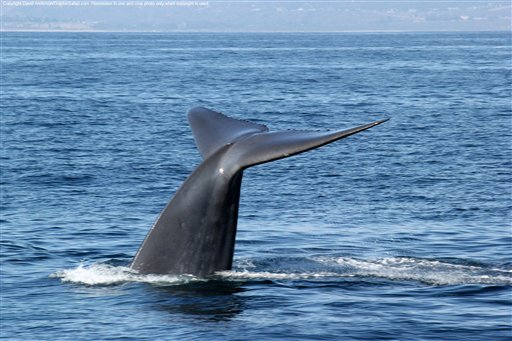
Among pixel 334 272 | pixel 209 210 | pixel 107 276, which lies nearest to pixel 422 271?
pixel 334 272

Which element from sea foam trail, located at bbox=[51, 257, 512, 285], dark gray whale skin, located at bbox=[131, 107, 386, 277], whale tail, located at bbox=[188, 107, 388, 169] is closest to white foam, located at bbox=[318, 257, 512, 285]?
sea foam trail, located at bbox=[51, 257, 512, 285]

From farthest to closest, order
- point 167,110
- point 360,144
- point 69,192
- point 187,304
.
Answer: point 167,110 → point 360,144 → point 69,192 → point 187,304

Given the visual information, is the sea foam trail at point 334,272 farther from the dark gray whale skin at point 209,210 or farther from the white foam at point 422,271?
the dark gray whale skin at point 209,210

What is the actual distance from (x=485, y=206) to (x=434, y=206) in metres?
0.77

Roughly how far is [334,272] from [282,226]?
372 cm

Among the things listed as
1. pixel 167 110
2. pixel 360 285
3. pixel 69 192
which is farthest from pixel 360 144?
pixel 360 285

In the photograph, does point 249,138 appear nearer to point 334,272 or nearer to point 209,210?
point 209,210

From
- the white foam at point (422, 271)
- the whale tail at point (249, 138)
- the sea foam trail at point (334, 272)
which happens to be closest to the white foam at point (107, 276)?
the sea foam trail at point (334, 272)

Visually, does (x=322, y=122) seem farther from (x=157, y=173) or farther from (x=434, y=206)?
(x=434, y=206)

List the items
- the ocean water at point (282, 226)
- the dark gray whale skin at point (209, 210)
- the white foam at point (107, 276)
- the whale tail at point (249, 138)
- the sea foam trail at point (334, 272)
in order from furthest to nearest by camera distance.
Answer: the sea foam trail at point (334, 272) → the white foam at point (107, 276) → the dark gray whale skin at point (209, 210) → the ocean water at point (282, 226) → the whale tail at point (249, 138)

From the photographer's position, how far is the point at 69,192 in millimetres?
20469

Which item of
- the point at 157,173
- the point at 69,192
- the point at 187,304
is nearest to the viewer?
the point at 187,304

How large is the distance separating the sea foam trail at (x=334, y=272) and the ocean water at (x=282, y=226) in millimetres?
34

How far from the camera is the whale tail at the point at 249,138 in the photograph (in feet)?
34.8
